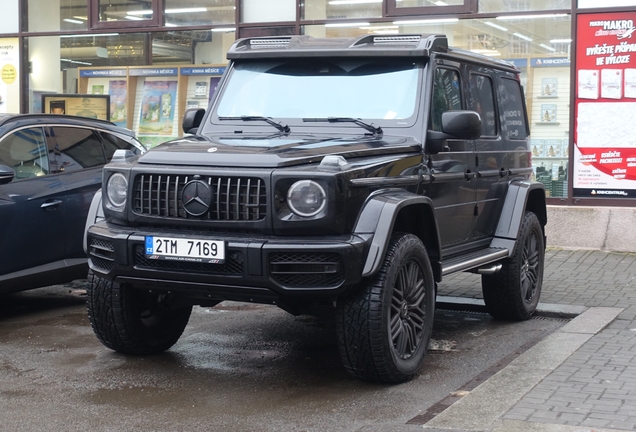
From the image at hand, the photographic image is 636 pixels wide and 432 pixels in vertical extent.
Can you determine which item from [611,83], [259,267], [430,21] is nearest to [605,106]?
[611,83]

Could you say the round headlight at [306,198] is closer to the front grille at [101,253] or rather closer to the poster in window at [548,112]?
the front grille at [101,253]

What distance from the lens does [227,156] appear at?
536 cm

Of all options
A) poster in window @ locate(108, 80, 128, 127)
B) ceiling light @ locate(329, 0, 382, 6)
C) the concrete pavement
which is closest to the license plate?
the concrete pavement

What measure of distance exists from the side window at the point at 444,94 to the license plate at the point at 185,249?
1893mm

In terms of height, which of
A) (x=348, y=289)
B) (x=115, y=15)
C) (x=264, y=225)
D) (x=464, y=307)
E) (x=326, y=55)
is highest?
(x=115, y=15)

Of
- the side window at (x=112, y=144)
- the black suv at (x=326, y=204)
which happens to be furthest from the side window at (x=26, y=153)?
the black suv at (x=326, y=204)

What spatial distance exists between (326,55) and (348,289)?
1943 mm

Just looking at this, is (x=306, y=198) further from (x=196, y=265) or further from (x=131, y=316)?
(x=131, y=316)

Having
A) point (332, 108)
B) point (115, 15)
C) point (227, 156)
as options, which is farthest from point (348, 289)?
point (115, 15)

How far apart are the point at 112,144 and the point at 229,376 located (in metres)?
3.38

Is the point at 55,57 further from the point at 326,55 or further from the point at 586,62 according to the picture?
the point at 326,55

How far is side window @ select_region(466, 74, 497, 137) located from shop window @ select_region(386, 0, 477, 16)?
5049mm

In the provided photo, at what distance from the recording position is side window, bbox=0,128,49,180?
755cm

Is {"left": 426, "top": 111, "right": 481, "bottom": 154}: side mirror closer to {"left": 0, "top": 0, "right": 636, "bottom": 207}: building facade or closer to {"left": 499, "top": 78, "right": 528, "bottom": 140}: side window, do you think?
{"left": 499, "top": 78, "right": 528, "bottom": 140}: side window
